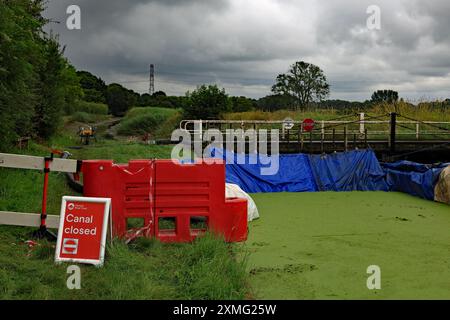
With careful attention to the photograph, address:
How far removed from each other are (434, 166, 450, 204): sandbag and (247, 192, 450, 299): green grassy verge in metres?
0.21

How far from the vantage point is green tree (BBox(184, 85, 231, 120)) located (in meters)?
26.8

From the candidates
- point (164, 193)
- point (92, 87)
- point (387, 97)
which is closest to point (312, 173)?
point (164, 193)

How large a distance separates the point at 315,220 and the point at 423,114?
61.1 feet

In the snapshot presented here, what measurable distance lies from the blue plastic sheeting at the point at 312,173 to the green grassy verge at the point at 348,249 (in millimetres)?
1947

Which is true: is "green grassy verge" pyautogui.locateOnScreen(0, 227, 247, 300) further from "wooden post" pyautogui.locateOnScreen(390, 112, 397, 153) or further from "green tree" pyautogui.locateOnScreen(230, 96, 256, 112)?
"green tree" pyautogui.locateOnScreen(230, 96, 256, 112)

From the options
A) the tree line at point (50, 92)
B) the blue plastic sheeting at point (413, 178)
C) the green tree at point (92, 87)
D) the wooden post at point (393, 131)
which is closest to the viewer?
the tree line at point (50, 92)

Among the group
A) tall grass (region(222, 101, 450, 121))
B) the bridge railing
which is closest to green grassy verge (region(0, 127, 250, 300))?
the bridge railing

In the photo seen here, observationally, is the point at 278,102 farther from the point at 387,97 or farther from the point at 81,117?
the point at 81,117

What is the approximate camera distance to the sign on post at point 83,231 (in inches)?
192

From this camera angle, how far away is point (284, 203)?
1017cm

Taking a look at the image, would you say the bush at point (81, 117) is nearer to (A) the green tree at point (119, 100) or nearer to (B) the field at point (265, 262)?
(A) the green tree at point (119, 100)

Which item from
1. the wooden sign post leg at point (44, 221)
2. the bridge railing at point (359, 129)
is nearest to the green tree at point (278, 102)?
the bridge railing at point (359, 129)
